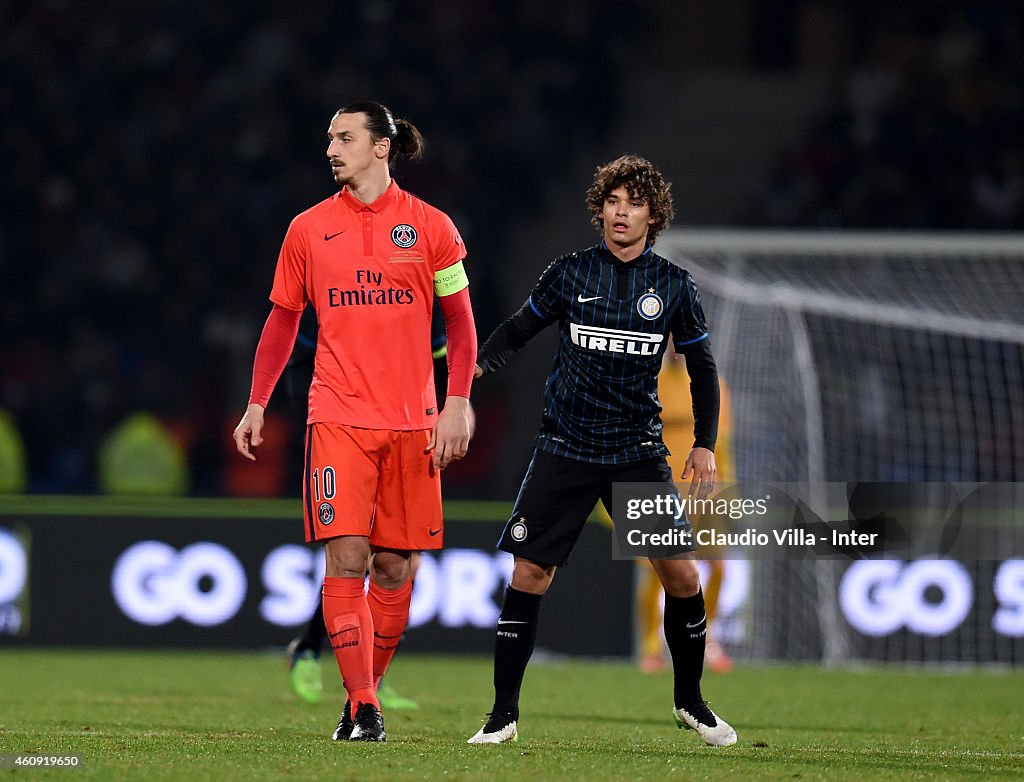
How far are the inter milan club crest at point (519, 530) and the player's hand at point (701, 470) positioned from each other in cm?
53

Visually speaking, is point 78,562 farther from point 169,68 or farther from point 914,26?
point 914,26

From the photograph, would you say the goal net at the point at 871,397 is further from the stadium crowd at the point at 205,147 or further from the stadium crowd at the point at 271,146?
the stadium crowd at the point at 205,147

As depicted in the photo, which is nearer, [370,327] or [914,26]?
[370,327]

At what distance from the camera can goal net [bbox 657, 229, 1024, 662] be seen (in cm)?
1025

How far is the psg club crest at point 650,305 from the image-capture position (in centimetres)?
526

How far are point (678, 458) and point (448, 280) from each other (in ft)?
13.9

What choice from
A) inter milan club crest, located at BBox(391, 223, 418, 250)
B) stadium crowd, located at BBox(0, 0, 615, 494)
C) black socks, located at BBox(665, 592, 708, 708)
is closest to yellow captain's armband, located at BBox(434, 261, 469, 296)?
inter milan club crest, located at BBox(391, 223, 418, 250)

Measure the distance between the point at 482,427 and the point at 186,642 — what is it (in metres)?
3.94

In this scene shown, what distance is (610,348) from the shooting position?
525cm

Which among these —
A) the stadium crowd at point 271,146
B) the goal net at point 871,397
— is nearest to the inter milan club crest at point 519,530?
the goal net at point 871,397

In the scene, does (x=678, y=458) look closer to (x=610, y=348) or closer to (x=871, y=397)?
(x=871, y=397)

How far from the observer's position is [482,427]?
13.6m

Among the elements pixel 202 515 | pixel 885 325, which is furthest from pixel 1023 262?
pixel 202 515

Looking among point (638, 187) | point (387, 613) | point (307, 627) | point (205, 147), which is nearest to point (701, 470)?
point (638, 187)
